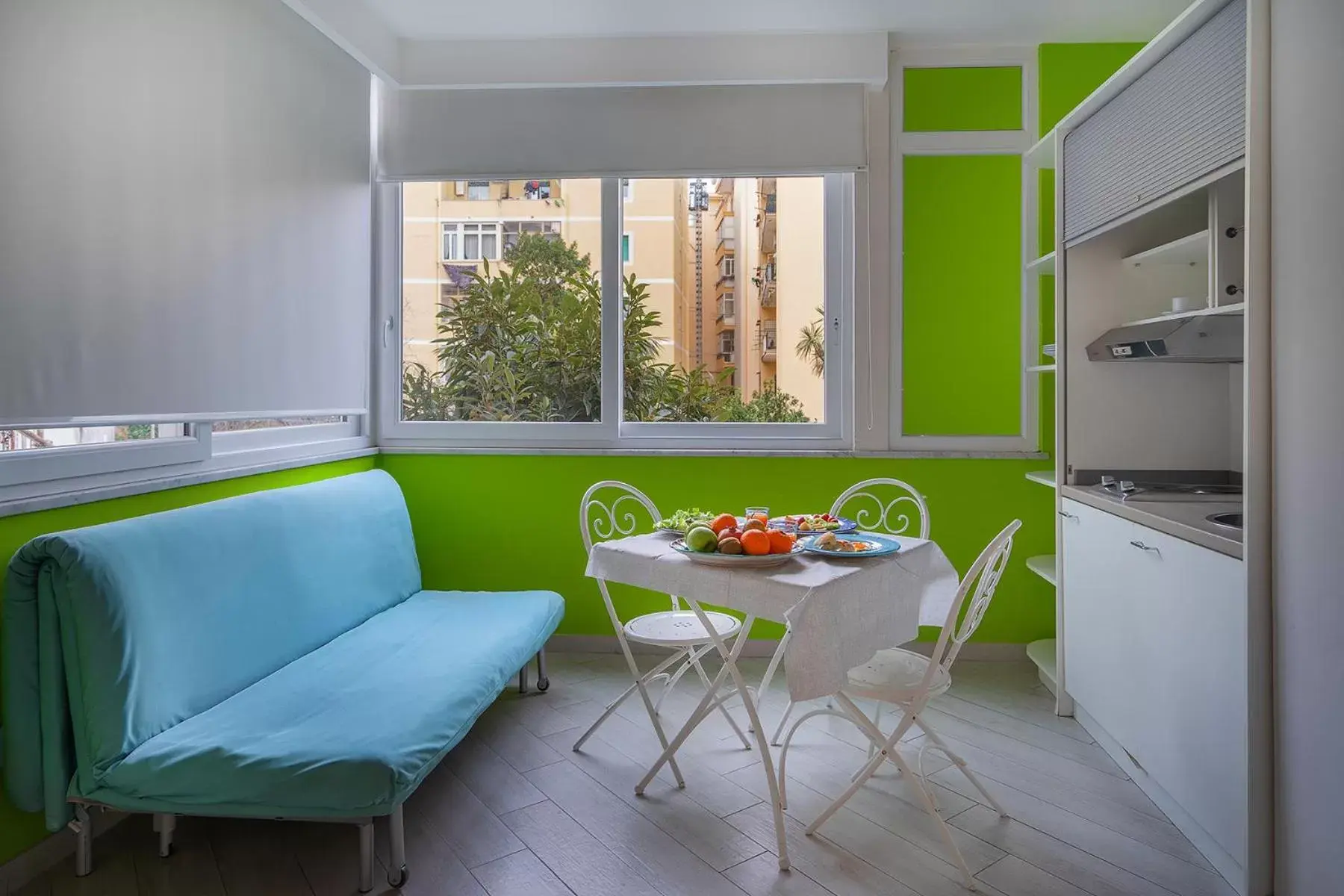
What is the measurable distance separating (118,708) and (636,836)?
1.29 meters

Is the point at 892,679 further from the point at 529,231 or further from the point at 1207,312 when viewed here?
→ the point at 529,231

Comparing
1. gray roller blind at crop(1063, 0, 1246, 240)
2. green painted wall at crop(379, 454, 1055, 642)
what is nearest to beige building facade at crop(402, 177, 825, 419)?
green painted wall at crop(379, 454, 1055, 642)

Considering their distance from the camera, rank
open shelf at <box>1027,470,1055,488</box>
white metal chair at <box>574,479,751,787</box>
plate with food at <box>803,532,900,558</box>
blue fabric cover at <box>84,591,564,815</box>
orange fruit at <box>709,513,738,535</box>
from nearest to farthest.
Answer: blue fabric cover at <box>84,591,564,815</box> < plate with food at <box>803,532,900,558</box> < orange fruit at <box>709,513,738,535</box> < white metal chair at <box>574,479,751,787</box> < open shelf at <box>1027,470,1055,488</box>

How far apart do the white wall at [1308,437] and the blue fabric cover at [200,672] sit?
6.33ft

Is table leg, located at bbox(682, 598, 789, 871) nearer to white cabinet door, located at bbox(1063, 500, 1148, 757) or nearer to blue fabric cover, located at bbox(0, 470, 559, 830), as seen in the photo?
blue fabric cover, located at bbox(0, 470, 559, 830)

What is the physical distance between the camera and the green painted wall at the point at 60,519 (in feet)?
6.52

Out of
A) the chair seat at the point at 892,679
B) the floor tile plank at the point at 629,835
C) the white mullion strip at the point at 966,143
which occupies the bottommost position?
the floor tile plank at the point at 629,835

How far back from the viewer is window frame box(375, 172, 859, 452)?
3824 mm

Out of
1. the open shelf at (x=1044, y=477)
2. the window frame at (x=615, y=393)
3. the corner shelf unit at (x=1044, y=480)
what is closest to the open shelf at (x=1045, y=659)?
the corner shelf unit at (x=1044, y=480)

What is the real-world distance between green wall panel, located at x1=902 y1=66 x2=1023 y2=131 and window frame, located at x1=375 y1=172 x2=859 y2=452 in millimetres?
406

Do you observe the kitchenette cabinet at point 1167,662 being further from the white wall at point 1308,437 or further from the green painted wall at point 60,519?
the green painted wall at point 60,519

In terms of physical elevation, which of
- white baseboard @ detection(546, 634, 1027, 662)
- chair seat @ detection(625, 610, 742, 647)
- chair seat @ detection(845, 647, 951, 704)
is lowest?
white baseboard @ detection(546, 634, 1027, 662)

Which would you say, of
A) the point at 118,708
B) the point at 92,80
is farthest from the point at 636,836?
the point at 92,80

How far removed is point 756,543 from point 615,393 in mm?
1887
